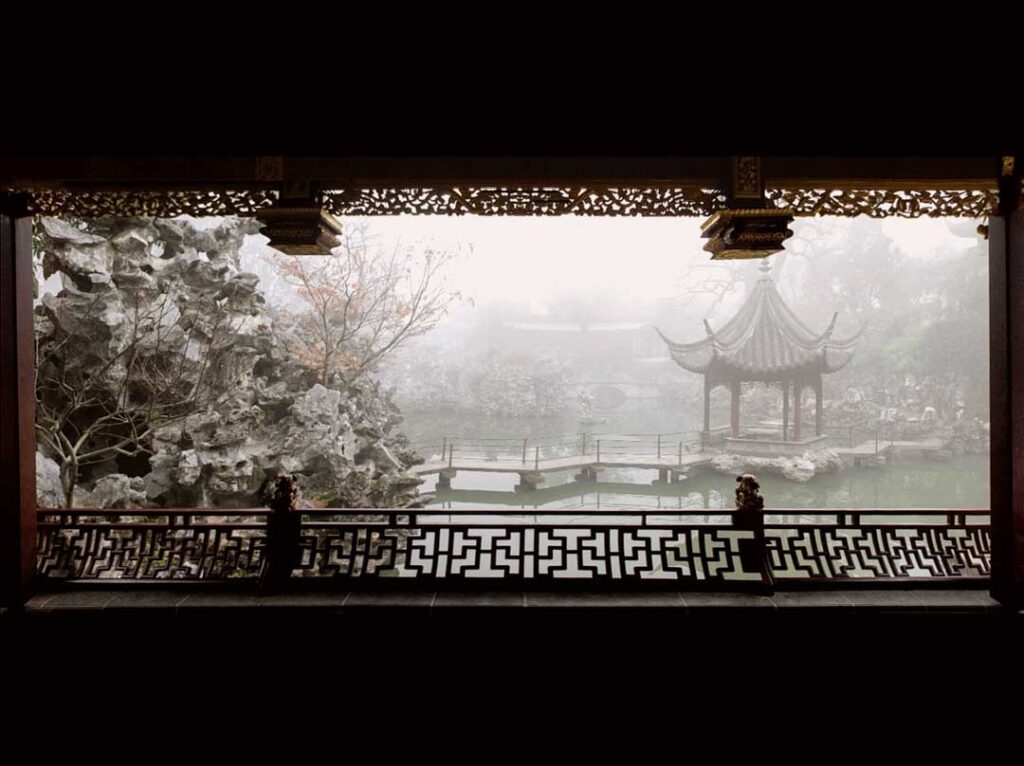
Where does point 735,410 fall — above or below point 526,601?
above

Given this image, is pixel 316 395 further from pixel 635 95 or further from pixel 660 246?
pixel 660 246

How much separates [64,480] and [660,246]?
11075mm

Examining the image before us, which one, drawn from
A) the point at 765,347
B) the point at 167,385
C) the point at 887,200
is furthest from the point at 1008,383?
the point at 765,347

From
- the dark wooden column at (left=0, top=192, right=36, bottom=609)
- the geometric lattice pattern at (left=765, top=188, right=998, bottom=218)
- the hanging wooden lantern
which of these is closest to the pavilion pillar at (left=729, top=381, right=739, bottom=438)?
the geometric lattice pattern at (left=765, top=188, right=998, bottom=218)

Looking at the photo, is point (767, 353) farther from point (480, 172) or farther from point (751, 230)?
point (480, 172)

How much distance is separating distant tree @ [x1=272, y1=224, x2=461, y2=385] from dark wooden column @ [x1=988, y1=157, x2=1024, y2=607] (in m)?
5.99

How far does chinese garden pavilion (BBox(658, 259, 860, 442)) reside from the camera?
27.6 ft

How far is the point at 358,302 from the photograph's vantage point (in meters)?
7.28

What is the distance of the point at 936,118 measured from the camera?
885mm

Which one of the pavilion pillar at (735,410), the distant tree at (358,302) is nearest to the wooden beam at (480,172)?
the distant tree at (358,302)

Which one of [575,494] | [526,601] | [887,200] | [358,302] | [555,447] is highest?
[358,302]

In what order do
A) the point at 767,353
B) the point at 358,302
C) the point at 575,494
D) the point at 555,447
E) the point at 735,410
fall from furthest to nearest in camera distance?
the point at 555,447, the point at 735,410, the point at 575,494, the point at 767,353, the point at 358,302

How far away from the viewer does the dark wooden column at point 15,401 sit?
2.04 m

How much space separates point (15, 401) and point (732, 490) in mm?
8605
